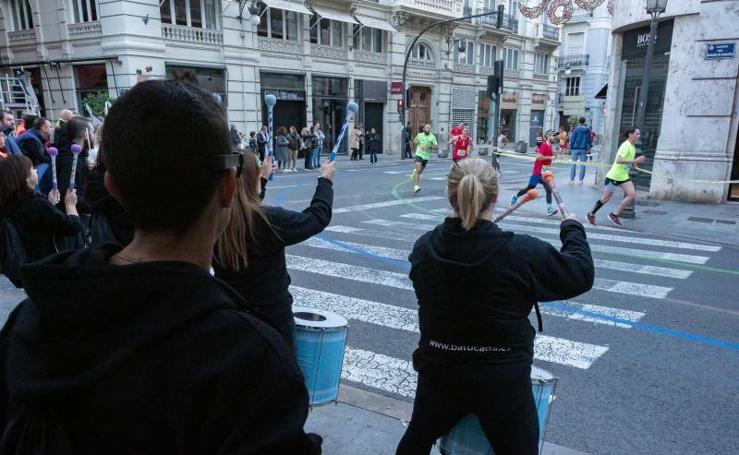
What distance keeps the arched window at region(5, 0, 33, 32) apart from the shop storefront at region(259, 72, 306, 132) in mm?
9461

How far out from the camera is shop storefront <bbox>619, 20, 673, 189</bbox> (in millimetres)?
14547

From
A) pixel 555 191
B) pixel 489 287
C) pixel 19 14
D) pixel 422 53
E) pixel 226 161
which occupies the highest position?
pixel 19 14

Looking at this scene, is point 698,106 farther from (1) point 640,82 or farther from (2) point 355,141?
(2) point 355,141

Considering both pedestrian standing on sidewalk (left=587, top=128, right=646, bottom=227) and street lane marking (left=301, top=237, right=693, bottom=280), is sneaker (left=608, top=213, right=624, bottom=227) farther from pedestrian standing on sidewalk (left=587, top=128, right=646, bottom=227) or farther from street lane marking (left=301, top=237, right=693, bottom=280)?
street lane marking (left=301, top=237, right=693, bottom=280)

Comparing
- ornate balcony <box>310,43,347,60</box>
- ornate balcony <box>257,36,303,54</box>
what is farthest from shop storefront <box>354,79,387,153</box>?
ornate balcony <box>257,36,303,54</box>

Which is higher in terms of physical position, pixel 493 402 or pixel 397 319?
pixel 493 402

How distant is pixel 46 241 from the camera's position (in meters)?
4.46

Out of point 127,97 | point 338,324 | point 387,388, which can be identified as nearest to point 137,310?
point 127,97

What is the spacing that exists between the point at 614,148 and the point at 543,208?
5.15 metres

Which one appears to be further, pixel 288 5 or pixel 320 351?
pixel 288 5

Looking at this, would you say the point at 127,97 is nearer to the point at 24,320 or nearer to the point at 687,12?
the point at 24,320

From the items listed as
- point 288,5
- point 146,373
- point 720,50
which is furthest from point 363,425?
point 288,5

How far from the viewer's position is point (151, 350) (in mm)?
988

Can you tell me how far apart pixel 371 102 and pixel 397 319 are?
2607 centimetres
